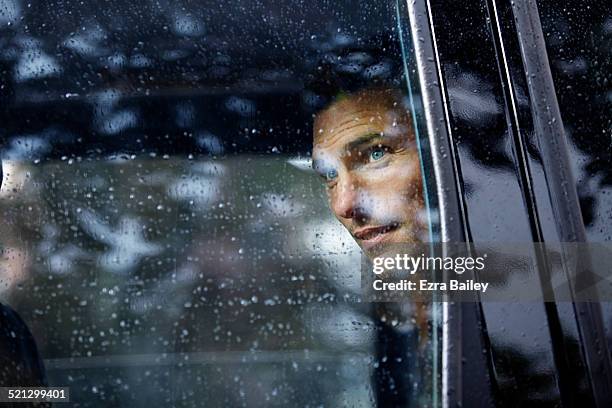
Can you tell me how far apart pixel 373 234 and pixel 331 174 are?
138 millimetres

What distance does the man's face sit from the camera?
1401 mm

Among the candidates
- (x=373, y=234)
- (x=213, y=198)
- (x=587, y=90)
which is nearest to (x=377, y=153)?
(x=373, y=234)

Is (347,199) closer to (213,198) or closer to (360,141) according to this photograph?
(360,141)

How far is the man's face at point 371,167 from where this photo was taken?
1.40m

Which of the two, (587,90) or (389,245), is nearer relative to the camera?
(389,245)

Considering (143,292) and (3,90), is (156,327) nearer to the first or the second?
(143,292)

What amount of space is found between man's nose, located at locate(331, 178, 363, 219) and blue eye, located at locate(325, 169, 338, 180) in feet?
0.06

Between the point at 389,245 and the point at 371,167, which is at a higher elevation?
the point at 371,167

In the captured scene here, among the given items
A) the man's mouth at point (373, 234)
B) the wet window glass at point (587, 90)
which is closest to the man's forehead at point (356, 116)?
A: the man's mouth at point (373, 234)

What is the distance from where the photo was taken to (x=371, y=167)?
4.71 feet

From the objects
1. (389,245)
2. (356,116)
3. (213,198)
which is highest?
(356,116)

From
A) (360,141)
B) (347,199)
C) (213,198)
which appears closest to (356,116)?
(360,141)

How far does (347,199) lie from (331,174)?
58mm

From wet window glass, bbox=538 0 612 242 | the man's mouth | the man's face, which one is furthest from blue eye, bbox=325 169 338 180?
wet window glass, bbox=538 0 612 242
